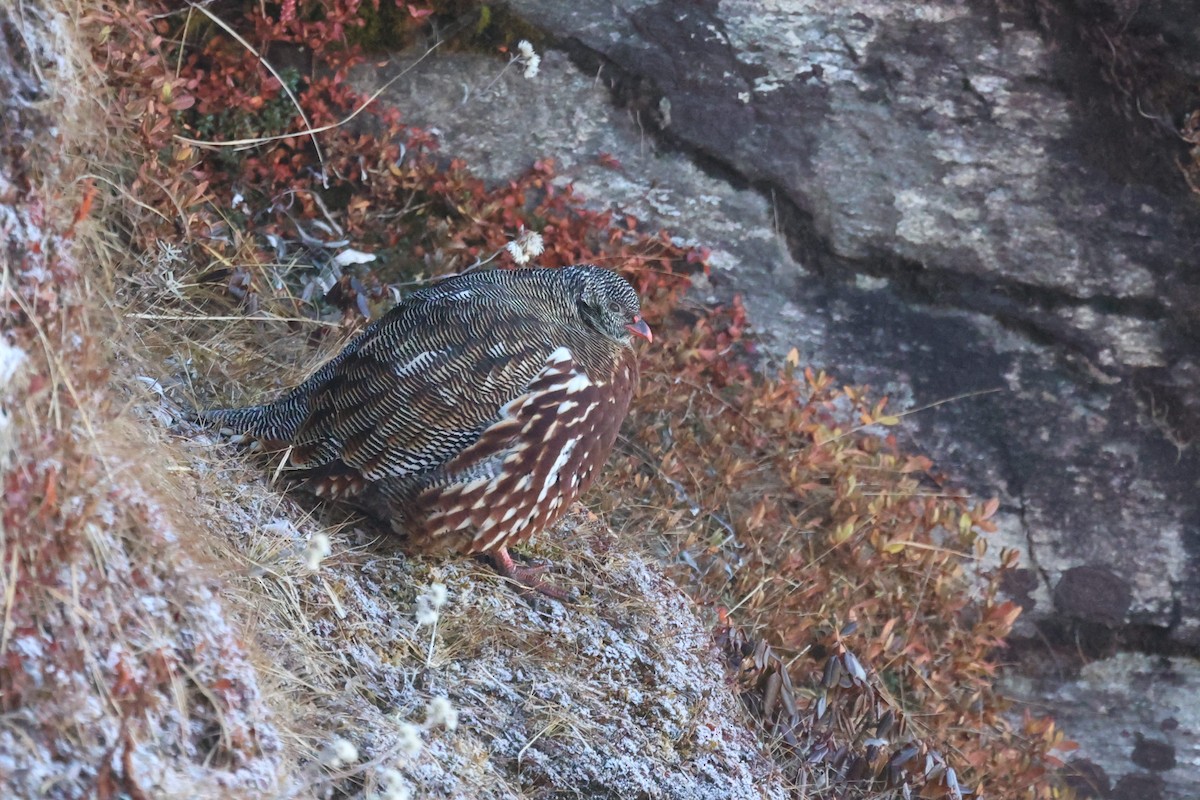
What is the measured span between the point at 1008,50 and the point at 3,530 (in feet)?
16.2

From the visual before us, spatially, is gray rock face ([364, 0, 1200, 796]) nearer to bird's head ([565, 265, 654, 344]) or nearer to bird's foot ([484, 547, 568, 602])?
bird's head ([565, 265, 654, 344])

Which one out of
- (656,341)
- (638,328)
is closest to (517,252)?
(656,341)

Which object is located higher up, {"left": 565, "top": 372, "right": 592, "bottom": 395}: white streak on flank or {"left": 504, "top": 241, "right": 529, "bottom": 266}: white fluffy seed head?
{"left": 565, "top": 372, "right": 592, "bottom": 395}: white streak on flank

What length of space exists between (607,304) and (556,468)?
2.27 ft

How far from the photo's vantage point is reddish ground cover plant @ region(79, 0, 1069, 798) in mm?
4848

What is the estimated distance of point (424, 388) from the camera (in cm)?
376

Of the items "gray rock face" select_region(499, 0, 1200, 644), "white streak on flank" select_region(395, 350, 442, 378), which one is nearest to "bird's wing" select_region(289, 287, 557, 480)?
"white streak on flank" select_region(395, 350, 442, 378)

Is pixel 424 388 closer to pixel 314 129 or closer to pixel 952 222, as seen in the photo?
pixel 314 129

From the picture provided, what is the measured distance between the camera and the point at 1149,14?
5.44 meters

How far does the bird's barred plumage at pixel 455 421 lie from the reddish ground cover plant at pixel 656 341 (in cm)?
88

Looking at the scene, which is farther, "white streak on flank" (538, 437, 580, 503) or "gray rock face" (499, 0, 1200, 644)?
"gray rock face" (499, 0, 1200, 644)

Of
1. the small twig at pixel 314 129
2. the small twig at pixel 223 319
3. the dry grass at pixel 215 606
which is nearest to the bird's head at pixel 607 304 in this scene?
the dry grass at pixel 215 606

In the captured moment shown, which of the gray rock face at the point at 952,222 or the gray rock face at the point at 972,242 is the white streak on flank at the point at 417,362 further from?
the gray rock face at the point at 972,242

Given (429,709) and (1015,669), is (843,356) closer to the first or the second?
(1015,669)
